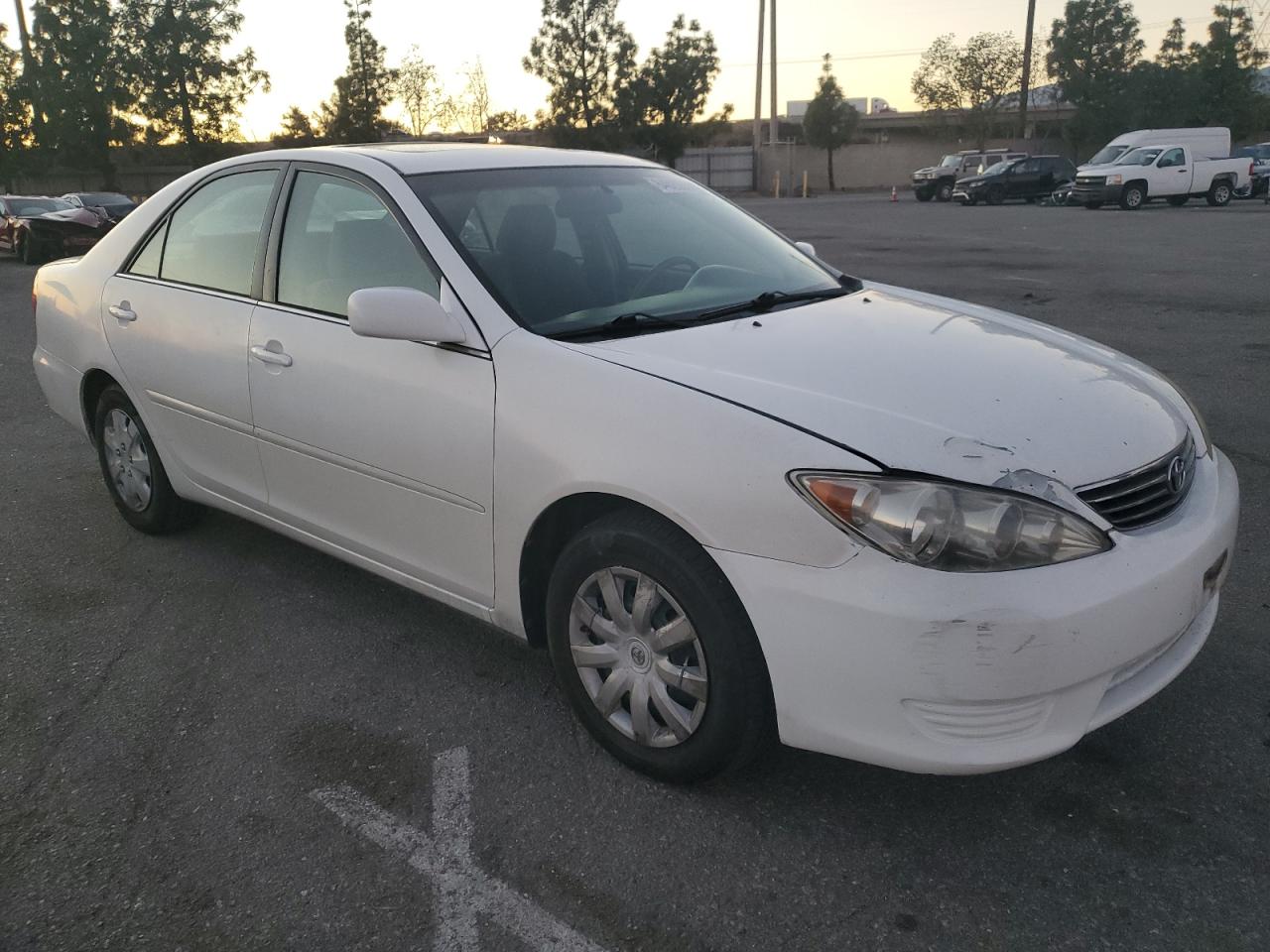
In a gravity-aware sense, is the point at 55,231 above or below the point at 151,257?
below

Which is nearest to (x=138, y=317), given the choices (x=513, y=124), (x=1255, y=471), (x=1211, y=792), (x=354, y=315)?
(x=354, y=315)

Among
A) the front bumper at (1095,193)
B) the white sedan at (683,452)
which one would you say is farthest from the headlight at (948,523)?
the front bumper at (1095,193)

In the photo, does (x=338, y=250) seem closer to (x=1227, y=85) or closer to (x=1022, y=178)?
(x=1022, y=178)

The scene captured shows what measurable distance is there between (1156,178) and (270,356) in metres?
30.8

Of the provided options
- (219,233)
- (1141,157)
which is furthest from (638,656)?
(1141,157)

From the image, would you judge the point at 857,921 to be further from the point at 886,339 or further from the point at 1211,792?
the point at 886,339

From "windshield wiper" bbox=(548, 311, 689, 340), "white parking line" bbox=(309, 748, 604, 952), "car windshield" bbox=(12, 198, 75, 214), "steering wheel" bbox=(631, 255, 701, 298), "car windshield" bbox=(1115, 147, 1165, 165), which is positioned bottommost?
"white parking line" bbox=(309, 748, 604, 952)

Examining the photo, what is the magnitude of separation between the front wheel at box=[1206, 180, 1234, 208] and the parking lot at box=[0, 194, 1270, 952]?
30.6 metres

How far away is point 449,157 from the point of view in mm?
3725

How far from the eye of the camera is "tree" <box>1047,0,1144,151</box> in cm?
5562

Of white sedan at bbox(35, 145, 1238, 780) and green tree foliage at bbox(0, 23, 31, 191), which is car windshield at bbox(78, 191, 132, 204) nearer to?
white sedan at bbox(35, 145, 1238, 780)

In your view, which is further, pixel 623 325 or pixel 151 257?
pixel 151 257

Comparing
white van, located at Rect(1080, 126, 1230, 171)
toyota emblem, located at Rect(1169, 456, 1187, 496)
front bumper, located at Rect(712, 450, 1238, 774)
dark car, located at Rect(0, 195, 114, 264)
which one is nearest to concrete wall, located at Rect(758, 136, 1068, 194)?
white van, located at Rect(1080, 126, 1230, 171)

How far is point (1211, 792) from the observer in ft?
8.94
